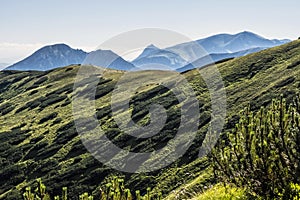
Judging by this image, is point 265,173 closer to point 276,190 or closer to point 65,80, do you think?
point 276,190

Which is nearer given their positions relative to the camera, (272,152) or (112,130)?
(272,152)

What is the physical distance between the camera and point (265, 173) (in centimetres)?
1078

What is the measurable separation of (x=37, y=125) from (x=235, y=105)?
63.9m

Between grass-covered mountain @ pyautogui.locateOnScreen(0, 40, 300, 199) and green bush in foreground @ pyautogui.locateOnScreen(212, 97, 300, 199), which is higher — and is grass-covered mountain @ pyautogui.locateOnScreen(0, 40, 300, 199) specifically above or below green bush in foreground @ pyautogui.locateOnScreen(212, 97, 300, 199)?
below

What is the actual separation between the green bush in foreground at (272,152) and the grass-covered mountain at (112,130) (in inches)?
1512

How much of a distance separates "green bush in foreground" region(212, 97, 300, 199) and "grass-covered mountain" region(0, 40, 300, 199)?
1512 inches

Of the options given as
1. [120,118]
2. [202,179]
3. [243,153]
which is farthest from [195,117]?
[243,153]

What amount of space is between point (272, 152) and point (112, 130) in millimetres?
84670

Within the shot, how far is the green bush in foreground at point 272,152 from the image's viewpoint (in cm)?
1055

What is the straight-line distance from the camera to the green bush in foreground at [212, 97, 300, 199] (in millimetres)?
10555

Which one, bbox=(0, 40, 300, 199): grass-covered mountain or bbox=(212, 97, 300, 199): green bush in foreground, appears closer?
bbox=(212, 97, 300, 199): green bush in foreground

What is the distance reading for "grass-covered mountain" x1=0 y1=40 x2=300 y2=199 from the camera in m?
67.8

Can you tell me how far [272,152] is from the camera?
1064 cm

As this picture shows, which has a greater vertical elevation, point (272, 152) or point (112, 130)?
point (272, 152)
